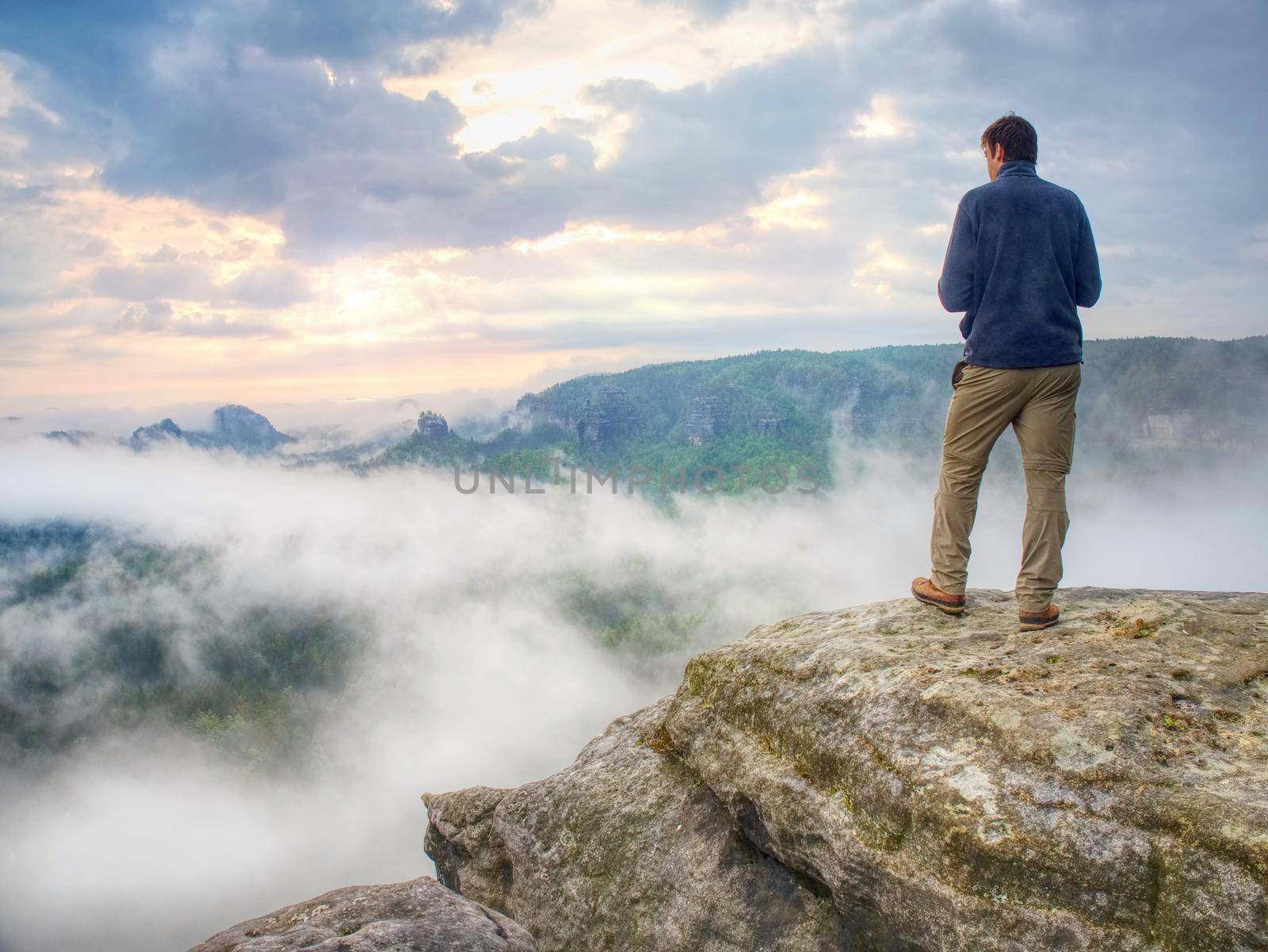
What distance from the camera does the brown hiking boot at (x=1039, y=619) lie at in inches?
253

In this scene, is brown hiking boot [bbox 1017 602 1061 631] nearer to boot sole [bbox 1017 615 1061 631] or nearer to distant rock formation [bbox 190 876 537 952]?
boot sole [bbox 1017 615 1061 631]

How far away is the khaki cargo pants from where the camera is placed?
6.48 metres

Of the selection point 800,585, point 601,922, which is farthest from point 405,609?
point 601,922

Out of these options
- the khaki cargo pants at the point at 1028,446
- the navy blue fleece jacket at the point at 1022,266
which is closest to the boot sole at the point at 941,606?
the khaki cargo pants at the point at 1028,446

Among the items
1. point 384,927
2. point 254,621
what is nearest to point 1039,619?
point 384,927

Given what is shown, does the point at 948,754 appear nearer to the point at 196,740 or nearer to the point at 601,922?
the point at 601,922

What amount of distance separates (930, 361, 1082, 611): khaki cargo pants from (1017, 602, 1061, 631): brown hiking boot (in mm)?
45

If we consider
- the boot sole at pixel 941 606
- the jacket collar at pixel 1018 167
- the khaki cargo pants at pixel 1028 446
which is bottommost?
the boot sole at pixel 941 606

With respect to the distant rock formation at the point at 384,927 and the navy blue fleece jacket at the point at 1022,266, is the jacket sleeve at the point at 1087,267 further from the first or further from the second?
the distant rock formation at the point at 384,927

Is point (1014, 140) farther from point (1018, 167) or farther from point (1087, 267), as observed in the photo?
point (1087, 267)

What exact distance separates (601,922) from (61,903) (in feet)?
623

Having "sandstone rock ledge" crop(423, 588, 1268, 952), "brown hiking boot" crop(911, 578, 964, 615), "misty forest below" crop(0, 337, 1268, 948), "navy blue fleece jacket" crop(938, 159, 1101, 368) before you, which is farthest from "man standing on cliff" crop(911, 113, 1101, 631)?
"misty forest below" crop(0, 337, 1268, 948)

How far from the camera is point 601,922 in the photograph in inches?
268

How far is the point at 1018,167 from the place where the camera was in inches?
257
